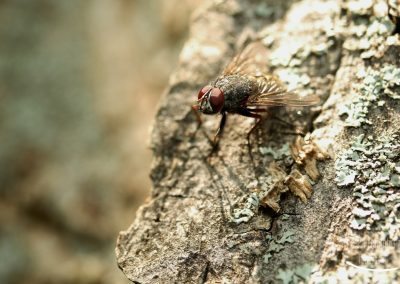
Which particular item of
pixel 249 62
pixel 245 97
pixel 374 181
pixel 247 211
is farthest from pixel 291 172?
pixel 249 62

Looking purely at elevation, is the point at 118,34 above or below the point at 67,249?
above

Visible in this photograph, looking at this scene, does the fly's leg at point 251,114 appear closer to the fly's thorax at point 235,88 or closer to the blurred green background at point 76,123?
the fly's thorax at point 235,88

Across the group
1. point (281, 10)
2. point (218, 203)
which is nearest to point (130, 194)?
point (218, 203)

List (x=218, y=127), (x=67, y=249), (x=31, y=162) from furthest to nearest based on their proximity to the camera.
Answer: (x=31, y=162), (x=67, y=249), (x=218, y=127)

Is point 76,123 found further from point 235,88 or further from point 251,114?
point 251,114

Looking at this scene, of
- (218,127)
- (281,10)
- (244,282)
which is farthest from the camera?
(281,10)

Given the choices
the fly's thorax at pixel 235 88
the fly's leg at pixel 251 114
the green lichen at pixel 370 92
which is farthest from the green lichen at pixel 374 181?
the fly's thorax at pixel 235 88

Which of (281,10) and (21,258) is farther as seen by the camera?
(21,258)

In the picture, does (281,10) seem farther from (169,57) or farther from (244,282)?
(244,282)

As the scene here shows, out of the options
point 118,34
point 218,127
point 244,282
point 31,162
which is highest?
point 118,34
